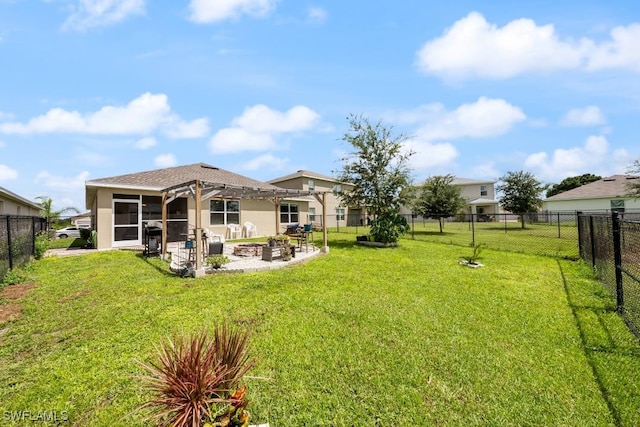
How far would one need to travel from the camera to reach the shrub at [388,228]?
512 inches

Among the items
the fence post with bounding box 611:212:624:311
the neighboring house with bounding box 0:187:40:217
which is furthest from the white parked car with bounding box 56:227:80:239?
the fence post with bounding box 611:212:624:311

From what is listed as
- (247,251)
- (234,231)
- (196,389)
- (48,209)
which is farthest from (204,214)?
(48,209)

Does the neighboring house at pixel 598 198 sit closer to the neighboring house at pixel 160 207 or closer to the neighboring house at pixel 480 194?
the neighboring house at pixel 480 194

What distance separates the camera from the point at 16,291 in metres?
6.42

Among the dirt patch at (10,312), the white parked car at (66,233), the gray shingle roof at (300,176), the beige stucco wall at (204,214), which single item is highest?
the gray shingle roof at (300,176)

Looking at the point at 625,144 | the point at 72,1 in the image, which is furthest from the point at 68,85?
the point at 625,144

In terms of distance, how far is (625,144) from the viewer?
78.6ft

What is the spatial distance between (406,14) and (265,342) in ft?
29.4

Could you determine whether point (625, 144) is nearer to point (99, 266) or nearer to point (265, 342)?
point (265, 342)

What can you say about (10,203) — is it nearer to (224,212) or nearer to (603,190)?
(224,212)

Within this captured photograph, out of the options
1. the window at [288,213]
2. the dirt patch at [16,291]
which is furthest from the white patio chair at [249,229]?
the dirt patch at [16,291]

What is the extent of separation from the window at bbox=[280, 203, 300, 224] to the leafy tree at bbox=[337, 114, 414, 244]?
836cm

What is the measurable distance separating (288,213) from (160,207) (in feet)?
29.2

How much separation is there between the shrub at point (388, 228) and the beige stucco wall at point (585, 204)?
2297 cm
